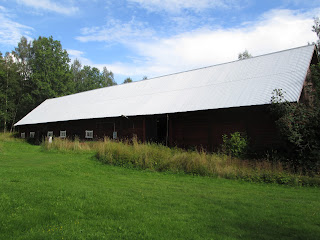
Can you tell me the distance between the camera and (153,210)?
5734 millimetres

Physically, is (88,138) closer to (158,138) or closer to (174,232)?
(158,138)

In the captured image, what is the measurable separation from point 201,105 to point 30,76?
4150cm

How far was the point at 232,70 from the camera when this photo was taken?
783 inches

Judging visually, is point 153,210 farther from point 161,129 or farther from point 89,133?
point 89,133

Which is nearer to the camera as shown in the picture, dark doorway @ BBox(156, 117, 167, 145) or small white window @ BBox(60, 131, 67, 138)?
dark doorway @ BBox(156, 117, 167, 145)

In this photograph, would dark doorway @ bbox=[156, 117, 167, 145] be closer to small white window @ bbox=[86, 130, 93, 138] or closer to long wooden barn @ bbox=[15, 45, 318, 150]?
long wooden barn @ bbox=[15, 45, 318, 150]

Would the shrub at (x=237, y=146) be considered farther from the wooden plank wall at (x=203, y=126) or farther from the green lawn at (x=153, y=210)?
the green lawn at (x=153, y=210)

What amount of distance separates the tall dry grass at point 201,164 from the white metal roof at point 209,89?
13.8 ft

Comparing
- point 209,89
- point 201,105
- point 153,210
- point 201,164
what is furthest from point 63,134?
point 153,210

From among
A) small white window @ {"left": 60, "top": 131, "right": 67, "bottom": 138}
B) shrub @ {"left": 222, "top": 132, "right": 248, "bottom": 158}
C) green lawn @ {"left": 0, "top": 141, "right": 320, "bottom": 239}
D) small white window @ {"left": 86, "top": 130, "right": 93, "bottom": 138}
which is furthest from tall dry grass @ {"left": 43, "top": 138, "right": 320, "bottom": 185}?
small white window @ {"left": 60, "top": 131, "right": 67, "bottom": 138}

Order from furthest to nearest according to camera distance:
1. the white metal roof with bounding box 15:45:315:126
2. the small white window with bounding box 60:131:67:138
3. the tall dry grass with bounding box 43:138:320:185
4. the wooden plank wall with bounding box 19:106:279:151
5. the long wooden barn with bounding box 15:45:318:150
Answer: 1. the small white window with bounding box 60:131:67:138
2. the white metal roof with bounding box 15:45:315:126
3. the long wooden barn with bounding box 15:45:318:150
4. the wooden plank wall with bounding box 19:106:279:151
5. the tall dry grass with bounding box 43:138:320:185

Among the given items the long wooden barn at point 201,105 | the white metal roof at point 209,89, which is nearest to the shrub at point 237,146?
the long wooden barn at point 201,105

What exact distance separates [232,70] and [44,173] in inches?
593

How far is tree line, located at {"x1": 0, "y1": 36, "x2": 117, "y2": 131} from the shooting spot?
44.2m
